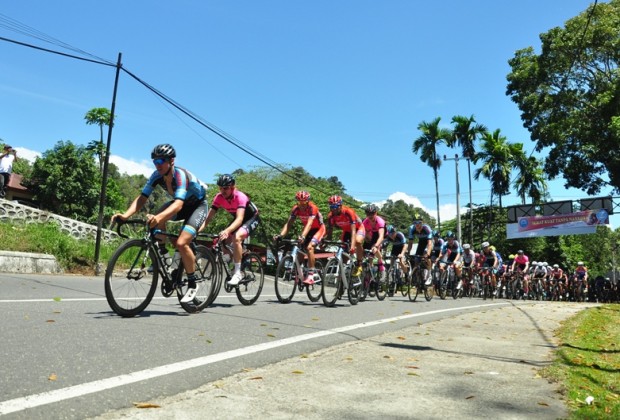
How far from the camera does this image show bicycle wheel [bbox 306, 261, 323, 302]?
9.87m

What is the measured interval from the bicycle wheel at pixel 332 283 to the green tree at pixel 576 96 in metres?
21.0

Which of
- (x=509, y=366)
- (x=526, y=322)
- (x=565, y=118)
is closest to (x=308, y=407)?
(x=509, y=366)

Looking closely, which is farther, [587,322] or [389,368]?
[587,322]

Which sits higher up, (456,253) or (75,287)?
(456,253)

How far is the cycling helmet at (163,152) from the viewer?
6.30 m

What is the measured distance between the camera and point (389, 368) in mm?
4512

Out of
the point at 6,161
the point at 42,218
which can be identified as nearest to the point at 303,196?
the point at 6,161

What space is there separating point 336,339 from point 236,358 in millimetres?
1686

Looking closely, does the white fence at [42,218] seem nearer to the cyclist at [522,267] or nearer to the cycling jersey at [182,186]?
the cycling jersey at [182,186]

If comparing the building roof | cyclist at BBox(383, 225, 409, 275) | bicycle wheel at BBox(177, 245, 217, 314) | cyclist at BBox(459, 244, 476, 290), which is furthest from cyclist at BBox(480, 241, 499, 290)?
the building roof

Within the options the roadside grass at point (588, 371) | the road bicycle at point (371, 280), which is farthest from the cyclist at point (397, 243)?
the roadside grass at point (588, 371)

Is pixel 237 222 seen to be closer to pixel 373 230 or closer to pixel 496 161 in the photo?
pixel 373 230

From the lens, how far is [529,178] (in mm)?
54719

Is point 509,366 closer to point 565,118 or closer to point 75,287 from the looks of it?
point 75,287
